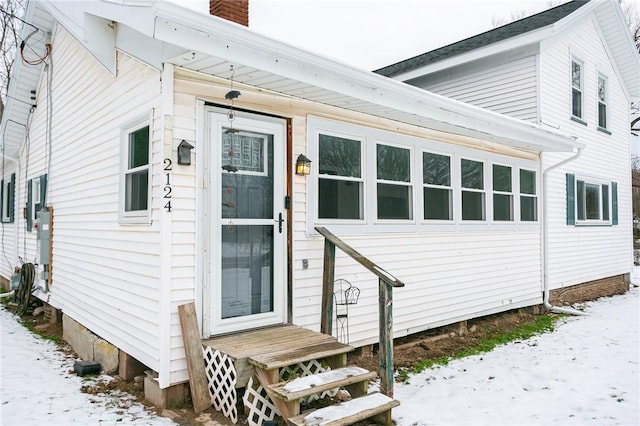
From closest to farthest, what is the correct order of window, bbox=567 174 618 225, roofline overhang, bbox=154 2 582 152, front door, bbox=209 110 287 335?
roofline overhang, bbox=154 2 582 152
front door, bbox=209 110 287 335
window, bbox=567 174 618 225

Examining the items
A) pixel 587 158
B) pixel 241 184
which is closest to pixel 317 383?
pixel 241 184

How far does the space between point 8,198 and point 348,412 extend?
10837 mm

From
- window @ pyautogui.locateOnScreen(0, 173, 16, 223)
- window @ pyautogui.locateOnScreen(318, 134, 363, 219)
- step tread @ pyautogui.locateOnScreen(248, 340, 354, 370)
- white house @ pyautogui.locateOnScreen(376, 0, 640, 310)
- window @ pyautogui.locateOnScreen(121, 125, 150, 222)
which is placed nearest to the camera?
step tread @ pyautogui.locateOnScreen(248, 340, 354, 370)

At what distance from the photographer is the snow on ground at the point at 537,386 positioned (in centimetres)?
392

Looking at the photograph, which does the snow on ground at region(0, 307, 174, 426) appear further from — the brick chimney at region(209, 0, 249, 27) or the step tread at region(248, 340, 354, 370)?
the brick chimney at region(209, 0, 249, 27)

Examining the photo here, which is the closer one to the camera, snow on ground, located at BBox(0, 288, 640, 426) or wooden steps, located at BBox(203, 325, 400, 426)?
wooden steps, located at BBox(203, 325, 400, 426)

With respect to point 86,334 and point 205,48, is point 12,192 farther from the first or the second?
point 205,48

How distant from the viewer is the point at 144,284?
167 inches

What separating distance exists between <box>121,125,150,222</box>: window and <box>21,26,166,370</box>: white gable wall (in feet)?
0.43

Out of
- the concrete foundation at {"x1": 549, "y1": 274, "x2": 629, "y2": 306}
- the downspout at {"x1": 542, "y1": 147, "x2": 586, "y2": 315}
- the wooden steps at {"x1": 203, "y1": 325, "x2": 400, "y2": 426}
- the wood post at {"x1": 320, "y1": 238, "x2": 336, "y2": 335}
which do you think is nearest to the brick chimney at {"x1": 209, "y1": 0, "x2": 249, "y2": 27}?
the wood post at {"x1": 320, "y1": 238, "x2": 336, "y2": 335}

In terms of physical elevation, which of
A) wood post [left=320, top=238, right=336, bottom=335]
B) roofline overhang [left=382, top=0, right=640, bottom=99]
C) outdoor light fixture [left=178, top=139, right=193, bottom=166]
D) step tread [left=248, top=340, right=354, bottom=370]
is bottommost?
step tread [left=248, top=340, right=354, bottom=370]

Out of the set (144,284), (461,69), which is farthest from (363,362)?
(461,69)

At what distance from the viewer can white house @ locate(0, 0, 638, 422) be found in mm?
3967

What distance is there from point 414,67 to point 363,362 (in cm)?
738
